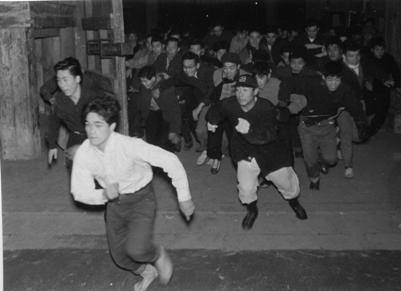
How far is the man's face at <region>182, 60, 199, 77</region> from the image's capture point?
9.21 metres

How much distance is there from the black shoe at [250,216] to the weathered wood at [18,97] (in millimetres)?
4357

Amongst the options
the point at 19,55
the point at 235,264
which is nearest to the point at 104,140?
the point at 235,264

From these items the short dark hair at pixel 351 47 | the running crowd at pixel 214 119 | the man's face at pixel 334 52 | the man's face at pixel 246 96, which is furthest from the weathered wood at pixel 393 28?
the man's face at pixel 246 96

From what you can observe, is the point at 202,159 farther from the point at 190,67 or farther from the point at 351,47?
the point at 351,47

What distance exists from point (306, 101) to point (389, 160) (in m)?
2.21

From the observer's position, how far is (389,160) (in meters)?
8.75

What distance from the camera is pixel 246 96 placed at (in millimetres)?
5980

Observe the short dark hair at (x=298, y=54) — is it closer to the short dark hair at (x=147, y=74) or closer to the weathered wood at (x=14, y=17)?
the short dark hair at (x=147, y=74)

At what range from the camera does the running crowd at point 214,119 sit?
457 cm

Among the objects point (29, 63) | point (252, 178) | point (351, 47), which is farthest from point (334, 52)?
point (29, 63)

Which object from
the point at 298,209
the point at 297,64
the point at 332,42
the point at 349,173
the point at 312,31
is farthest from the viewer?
the point at 312,31

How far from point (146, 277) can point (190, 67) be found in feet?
16.2

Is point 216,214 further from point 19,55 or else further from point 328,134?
point 19,55

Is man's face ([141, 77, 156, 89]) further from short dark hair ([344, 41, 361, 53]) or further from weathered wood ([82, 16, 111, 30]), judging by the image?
short dark hair ([344, 41, 361, 53])
